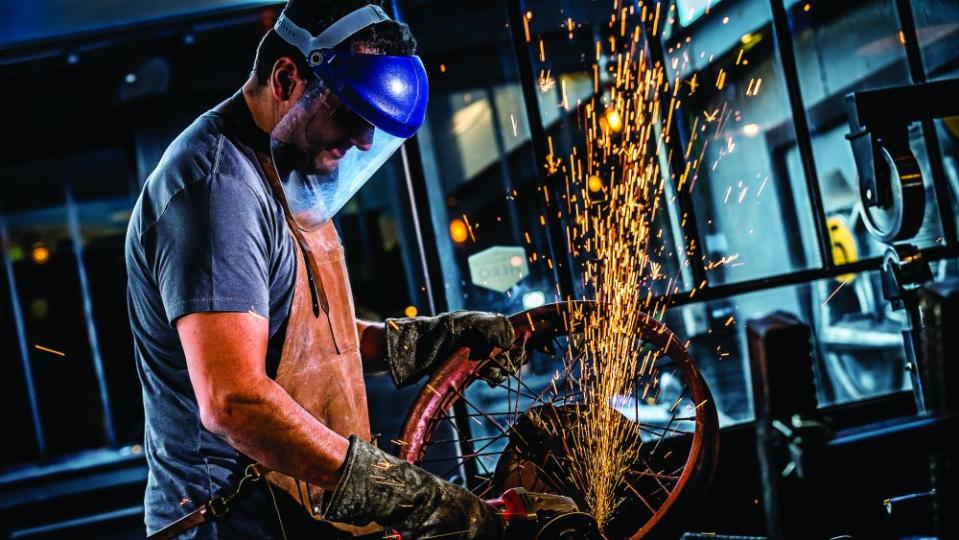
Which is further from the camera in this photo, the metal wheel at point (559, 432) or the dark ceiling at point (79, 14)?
the dark ceiling at point (79, 14)

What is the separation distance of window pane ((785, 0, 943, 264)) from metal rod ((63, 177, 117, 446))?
8.86 m

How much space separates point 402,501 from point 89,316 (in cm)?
767

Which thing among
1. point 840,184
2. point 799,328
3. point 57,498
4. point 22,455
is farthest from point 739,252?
point 22,455

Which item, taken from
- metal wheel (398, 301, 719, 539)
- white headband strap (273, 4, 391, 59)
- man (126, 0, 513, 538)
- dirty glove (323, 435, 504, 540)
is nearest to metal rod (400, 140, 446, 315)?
metal wheel (398, 301, 719, 539)

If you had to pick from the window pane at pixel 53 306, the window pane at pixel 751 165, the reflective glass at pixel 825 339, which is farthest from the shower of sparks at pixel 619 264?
the window pane at pixel 53 306

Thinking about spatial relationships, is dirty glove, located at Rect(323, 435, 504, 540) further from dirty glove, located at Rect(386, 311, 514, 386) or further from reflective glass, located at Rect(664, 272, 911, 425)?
reflective glass, located at Rect(664, 272, 911, 425)

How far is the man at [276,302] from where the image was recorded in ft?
5.66

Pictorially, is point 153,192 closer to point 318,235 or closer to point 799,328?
point 318,235

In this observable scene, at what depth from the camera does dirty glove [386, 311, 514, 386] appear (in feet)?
8.31

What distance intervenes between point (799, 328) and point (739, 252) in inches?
299

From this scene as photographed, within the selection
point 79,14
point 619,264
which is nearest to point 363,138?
point 619,264

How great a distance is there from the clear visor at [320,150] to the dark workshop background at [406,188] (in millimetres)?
2801

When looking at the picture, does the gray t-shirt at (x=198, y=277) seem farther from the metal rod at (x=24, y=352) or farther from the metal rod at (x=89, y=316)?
the metal rod at (x=24, y=352)

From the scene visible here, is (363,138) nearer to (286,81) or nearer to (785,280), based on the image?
(286,81)
